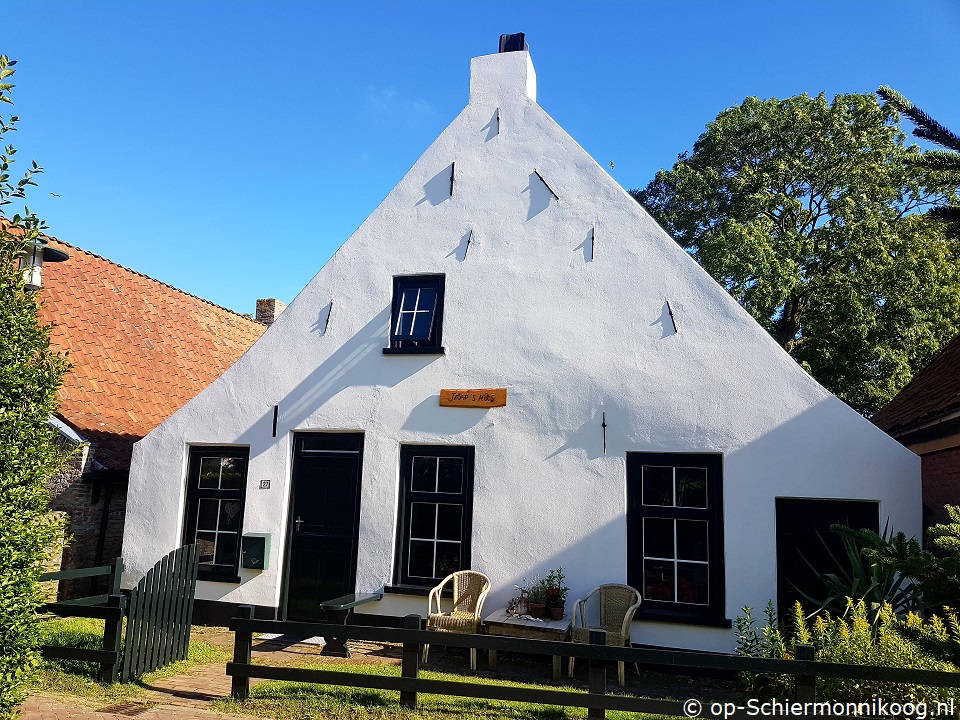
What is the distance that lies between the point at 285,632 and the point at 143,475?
186 inches

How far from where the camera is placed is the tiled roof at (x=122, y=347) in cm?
1129

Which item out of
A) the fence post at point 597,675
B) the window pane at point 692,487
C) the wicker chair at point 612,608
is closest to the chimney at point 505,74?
the window pane at point 692,487

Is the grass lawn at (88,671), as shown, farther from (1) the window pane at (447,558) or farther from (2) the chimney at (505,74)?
(2) the chimney at (505,74)

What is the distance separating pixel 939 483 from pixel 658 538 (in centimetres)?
287

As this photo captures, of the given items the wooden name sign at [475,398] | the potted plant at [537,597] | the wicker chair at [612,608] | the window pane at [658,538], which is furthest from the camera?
the wooden name sign at [475,398]

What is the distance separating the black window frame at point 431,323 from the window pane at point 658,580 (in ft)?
11.9

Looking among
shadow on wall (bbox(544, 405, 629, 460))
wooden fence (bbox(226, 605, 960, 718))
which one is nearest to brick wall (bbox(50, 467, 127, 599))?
wooden fence (bbox(226, 605, 960, 718))

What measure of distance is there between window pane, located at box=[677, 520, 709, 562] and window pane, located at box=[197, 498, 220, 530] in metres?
6.16

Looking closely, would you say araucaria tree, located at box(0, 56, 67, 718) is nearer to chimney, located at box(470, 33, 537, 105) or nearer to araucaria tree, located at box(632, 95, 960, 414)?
chimney, located at box(470, 33, 537, 105)

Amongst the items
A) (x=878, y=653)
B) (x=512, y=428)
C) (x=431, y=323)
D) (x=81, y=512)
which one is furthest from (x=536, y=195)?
(x=81, y=512)

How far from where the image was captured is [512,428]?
8.63 m

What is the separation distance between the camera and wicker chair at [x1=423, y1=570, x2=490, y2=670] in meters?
7.62

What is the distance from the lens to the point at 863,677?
16.0 ft

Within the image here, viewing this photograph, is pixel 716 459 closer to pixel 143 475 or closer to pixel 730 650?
pixel 730 650
